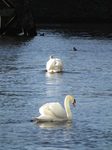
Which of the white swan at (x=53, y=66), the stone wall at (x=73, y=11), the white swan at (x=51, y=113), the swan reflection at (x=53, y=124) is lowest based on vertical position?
the swan reflection at (x=53, y=124)

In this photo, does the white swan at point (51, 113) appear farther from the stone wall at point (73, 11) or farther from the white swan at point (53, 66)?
the stone wall at point (73, 11)

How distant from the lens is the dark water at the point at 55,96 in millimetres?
14984

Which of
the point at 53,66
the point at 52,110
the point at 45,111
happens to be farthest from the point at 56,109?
the point at 53,66

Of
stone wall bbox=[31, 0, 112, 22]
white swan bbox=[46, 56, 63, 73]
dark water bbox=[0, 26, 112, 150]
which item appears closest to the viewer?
dark water bbox=[0, 26, 112, 150]

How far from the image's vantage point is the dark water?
15.0m

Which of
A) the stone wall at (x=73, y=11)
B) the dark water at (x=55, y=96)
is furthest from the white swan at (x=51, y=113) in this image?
the stone wall at (x=73, y=11)

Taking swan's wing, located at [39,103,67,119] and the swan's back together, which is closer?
swan's wing, located at [39,103,67,119]

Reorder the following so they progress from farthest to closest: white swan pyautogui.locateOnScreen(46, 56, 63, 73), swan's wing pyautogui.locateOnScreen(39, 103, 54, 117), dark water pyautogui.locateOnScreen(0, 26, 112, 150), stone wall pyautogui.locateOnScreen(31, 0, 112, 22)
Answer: stone wall pyautogui.locateOnScreen(31, 0, 112, 22) → white swan pyautogui.locateOnScreen(46, 56, 63, 73) → swan's wing pyautogui.locateOnScreen(39, 103, 54, 117) → dark water pyautogui.locateOnScreen(0, 26, 112, 150)

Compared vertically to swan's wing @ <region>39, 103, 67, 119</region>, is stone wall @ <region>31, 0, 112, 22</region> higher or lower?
higher

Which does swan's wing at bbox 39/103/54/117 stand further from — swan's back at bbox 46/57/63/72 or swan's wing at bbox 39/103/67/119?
swan's back at bbox 46/57/63/72

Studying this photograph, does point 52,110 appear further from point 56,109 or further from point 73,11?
point 73,11

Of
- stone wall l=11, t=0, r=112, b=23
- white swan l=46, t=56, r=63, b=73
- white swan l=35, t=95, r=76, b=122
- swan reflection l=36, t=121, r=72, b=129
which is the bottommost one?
swan reflection l=36, t=121, r=72, b=129

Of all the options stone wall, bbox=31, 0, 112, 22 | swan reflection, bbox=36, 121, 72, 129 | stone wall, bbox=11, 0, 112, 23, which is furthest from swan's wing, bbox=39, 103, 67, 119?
stone wall, bbox=31, 0, 112, 22

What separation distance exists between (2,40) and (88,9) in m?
32.1
